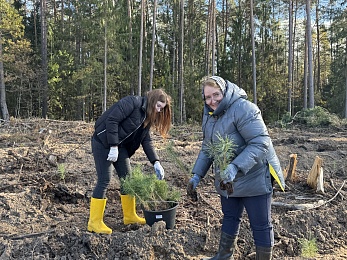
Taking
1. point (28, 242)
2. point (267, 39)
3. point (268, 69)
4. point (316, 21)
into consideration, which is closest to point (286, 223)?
point (28, 242)

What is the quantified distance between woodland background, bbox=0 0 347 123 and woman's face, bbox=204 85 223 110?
17.2 meters

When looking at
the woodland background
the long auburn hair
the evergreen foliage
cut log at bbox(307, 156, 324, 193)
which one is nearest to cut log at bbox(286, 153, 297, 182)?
cut log at bbox(307, 156, 324, 193)

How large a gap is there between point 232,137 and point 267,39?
83.2 ft

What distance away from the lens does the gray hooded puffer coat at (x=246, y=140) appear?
7.29 ft

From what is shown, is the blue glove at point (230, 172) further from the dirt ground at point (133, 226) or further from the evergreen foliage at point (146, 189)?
the evergreen foliage at point (146, 189)

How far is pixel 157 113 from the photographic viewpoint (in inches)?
128

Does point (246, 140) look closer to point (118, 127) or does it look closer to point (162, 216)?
point (162, 216)

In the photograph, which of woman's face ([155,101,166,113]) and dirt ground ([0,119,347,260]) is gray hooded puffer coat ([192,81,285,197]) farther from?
dirt ground ([0,119,347,260])

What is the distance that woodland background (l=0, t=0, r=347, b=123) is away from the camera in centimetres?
1991

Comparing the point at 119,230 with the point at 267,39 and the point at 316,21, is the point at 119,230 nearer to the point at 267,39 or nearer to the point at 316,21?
the point at 267,39

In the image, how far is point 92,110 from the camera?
26.3m

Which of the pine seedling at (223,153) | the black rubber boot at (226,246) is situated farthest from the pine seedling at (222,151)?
the black rubber boot at (226,246)

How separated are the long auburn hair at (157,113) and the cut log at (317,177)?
2.24 metres

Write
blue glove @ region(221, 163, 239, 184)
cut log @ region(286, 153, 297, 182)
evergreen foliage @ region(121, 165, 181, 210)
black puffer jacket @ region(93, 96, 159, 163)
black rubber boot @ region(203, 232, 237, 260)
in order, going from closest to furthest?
blue glove @ region(221, 163, 239, 184), black rubber boot @ region(203, 232, 237, 260), black puffer jacket @ region(93, 96, 159, 163), evergreen foliage @ region(121, 165, 181, 210), cut log @ region(286, 153, 297, 182)
